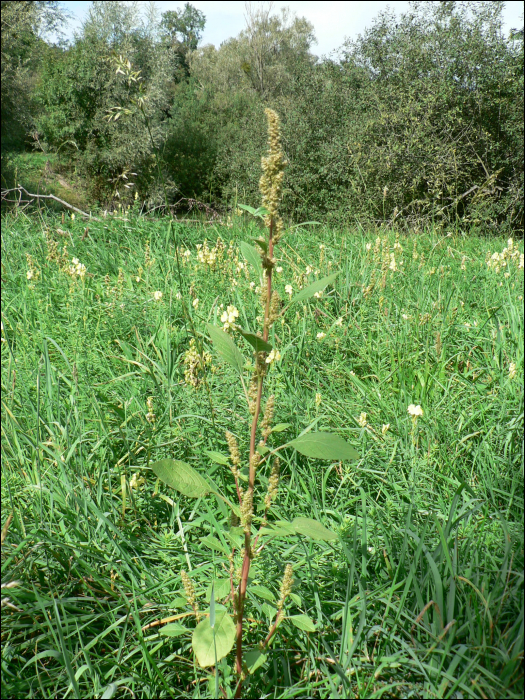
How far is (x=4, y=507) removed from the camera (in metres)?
1.49

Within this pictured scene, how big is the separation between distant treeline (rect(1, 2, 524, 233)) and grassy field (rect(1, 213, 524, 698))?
4.33m

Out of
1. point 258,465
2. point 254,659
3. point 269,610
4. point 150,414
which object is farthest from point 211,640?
point 150,414

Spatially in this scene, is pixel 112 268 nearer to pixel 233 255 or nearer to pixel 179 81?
pixel 233 255

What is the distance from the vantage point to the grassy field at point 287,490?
107 cm

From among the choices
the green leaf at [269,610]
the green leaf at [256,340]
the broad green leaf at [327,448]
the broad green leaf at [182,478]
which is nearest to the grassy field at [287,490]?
the green leaf at [269,610]

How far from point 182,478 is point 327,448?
28cm

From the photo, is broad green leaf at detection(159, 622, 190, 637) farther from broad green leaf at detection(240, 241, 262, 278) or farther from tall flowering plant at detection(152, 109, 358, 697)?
broad green leaf at detection(240, 241, 262, 278)

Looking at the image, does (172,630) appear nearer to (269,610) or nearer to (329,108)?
(269,610)

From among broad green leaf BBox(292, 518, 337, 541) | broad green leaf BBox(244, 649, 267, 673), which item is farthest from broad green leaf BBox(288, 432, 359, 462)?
broad green leaf BBox(244, 649, 267, 673)

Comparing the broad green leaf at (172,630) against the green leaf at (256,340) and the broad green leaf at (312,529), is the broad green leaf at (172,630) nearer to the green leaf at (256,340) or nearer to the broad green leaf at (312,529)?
the broad green leaf at (312,529)

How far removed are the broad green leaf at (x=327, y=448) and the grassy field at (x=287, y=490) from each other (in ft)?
1.00

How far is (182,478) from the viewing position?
93 centimetres

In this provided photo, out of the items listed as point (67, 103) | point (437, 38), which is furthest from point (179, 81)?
point (437, 38)

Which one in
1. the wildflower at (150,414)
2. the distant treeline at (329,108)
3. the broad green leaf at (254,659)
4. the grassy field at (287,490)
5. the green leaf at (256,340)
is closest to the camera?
the green leaf at (256,340)
